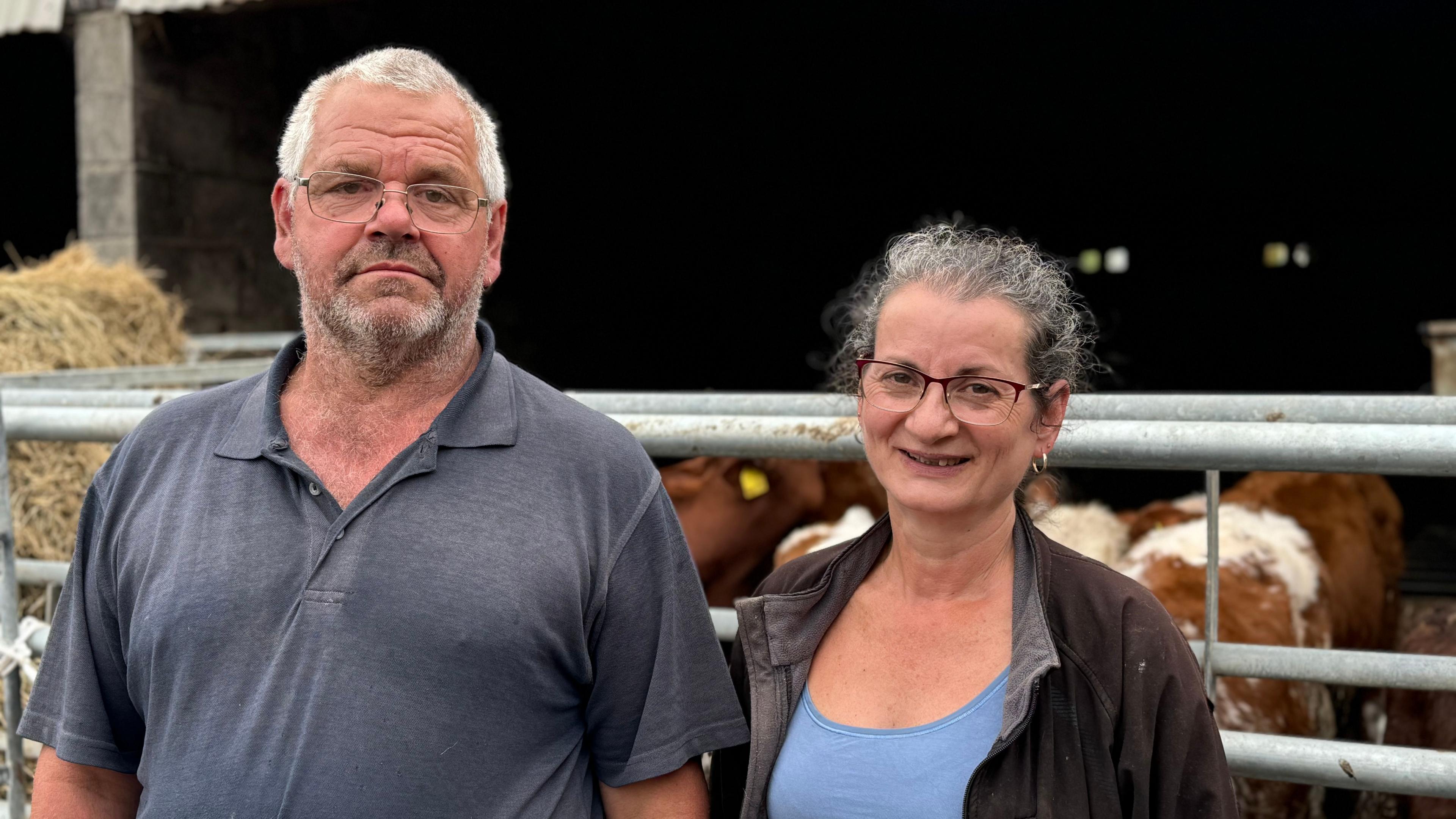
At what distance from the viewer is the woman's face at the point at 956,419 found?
171 cm

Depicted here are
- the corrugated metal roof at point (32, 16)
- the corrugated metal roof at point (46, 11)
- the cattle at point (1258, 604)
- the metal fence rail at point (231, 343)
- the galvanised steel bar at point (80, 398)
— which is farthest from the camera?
the corrugated metal roof at point (32, 16)

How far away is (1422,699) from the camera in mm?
3377

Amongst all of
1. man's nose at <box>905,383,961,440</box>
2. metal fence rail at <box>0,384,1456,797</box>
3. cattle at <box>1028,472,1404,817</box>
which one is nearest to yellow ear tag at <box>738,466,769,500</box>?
cattle at <box>1028,472,1404,817</box>

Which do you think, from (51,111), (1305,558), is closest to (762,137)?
(51,111)

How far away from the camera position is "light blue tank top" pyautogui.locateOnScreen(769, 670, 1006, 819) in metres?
1.62

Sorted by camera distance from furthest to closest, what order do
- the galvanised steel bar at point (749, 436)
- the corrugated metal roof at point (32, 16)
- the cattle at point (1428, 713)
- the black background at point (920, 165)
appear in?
the black background at point (920, 165) < the corrugated metal roof at point (32, 16) < the cattle at point (1428, 713) < the galvanised steel bar at point (749, 436)

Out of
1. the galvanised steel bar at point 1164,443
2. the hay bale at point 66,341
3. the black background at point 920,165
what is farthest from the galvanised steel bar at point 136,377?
the black background at point 920,165

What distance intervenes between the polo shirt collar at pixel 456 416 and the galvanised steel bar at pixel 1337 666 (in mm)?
1190

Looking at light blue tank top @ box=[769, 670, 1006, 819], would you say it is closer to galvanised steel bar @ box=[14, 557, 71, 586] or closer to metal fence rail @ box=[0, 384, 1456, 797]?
metal fence rail @ box=[0, 384, 1456, 797]

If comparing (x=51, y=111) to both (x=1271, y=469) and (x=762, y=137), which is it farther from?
(x=1271, y=469)

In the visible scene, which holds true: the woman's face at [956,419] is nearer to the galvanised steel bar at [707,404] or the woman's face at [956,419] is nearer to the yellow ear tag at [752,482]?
the galvanised steel bar at [707,404]

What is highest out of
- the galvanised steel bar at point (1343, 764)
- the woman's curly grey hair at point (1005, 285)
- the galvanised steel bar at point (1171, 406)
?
the woman's curly grey hair at point (1005, 285)

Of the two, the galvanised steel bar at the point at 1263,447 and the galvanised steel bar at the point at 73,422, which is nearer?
the galvanised steel bar at the point at 1263,447

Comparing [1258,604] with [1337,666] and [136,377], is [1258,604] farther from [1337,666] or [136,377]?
[136,377]
